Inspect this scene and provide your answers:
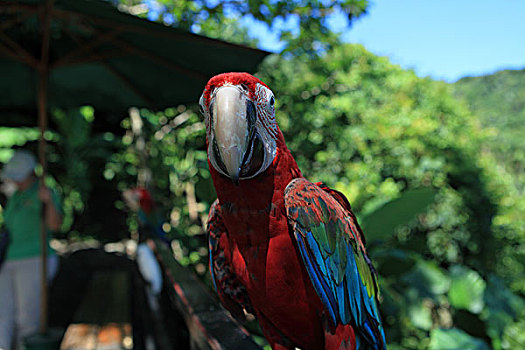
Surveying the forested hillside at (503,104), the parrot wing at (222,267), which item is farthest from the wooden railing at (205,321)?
the forested hillside at (503,104)

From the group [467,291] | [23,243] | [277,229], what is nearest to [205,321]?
[277,229]

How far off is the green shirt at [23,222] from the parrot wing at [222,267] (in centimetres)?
159

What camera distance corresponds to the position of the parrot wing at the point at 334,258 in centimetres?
101

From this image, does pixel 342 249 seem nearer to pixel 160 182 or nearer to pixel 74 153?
pixel 160 182

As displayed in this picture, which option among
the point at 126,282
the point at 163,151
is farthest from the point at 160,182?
the point at 126,282

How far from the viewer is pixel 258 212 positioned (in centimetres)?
102

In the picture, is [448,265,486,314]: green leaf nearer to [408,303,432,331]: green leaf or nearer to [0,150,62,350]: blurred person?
[408,303,432,331]: green leaf

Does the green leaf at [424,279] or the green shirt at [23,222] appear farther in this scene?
the green leaf at [424,279]

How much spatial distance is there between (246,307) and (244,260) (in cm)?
32

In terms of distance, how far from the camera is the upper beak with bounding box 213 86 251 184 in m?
0.89

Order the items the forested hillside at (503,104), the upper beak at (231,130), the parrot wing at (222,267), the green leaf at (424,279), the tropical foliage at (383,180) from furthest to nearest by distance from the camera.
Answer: the forested hillside at (503,104), the green leaf at (424,279), the tropical foliage at (383,180), the parrot wing at (222,267), the upper beak at (231,130)

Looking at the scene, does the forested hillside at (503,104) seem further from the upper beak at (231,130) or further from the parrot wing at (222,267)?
the upper beak at (231,130)

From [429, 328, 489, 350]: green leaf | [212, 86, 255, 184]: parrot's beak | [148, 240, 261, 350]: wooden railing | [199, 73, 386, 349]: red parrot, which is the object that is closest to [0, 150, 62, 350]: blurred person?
[148, 240, 261, 350]: wooden railing

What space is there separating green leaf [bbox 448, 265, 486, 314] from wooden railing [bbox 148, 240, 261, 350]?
239cm
